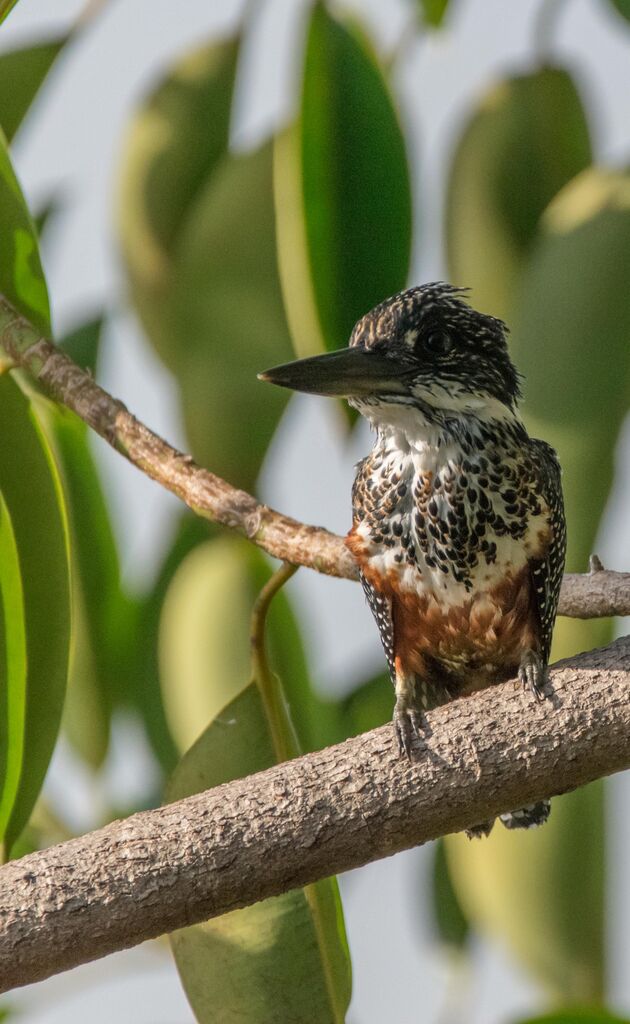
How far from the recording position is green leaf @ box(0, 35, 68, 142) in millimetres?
3414

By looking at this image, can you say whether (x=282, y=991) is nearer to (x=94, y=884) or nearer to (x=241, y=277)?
(x=94, y=884)

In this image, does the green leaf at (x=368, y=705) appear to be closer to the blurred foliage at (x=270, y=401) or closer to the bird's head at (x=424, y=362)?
the blurred foliage at (x=270, y=401)

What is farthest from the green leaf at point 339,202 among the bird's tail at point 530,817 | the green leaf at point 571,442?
the bird's tail at point 530,817

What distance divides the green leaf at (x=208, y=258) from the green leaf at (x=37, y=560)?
2.72ft

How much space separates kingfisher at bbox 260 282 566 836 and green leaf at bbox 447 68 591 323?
68 centimetres

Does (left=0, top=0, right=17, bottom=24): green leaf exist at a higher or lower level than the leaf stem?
higher

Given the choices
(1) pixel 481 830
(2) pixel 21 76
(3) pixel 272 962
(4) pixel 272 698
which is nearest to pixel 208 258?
(2) pixel 21 76

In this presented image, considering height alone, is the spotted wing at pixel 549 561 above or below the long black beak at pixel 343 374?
below

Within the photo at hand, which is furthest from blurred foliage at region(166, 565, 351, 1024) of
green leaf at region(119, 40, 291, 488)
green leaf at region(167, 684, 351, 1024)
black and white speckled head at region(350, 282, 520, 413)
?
green leaf at region(119, 40, 291, 488)

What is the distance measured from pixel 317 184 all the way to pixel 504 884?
4.70ft

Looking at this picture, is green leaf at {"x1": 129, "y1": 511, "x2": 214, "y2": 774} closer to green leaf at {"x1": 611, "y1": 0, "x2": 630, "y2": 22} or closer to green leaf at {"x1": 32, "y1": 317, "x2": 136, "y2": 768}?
green leaf at {"x1": 32, "y1": 317, "x2": 136, "y2": 768}

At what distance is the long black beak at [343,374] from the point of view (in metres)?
2.41

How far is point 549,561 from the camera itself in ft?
8.91

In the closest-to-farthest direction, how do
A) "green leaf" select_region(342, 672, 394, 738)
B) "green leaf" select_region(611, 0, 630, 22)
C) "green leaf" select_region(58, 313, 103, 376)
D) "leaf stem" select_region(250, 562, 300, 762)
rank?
1. "leaf stem" select_region(250, 562, 300, 762)
2. "green leaf" select_region(611, 0, 630, 22)
3. "green leaf" select_region(342, 672, 394, 738)
4. "green leaf" select_region(58, 313, 103, 376)
